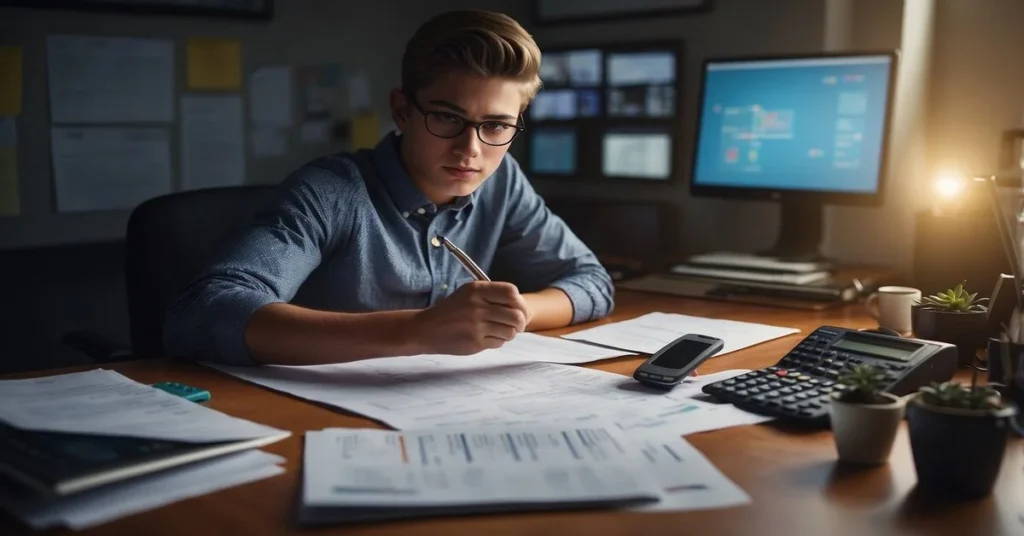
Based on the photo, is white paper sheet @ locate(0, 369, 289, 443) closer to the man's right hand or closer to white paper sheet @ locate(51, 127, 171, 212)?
the man's right hand

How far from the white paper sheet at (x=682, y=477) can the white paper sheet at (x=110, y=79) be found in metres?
1.69

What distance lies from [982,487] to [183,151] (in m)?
1.97

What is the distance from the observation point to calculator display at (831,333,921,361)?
3.73ft

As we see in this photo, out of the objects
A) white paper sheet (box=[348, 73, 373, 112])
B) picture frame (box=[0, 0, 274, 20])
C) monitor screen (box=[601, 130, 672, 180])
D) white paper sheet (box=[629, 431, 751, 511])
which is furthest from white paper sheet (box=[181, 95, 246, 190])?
white paper sheet (box=[629, 431, 751, 511])

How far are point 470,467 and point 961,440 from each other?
16.0 inches

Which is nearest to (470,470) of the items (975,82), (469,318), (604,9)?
(469,318)

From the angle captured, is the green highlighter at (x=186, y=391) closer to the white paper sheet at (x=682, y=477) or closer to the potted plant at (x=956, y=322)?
the white paper sheet at (x=682, y=477)

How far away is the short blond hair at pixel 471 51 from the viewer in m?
1.44

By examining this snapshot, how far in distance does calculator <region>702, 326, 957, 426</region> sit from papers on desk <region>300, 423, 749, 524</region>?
0.55ft

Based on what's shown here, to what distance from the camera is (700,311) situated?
1710mm

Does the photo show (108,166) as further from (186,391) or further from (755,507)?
(755,507)

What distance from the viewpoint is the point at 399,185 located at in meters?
1.58

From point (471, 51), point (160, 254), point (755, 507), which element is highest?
point (471, 51)

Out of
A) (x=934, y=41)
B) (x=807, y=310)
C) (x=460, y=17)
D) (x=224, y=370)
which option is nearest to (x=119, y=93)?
(x=460, y=17)
